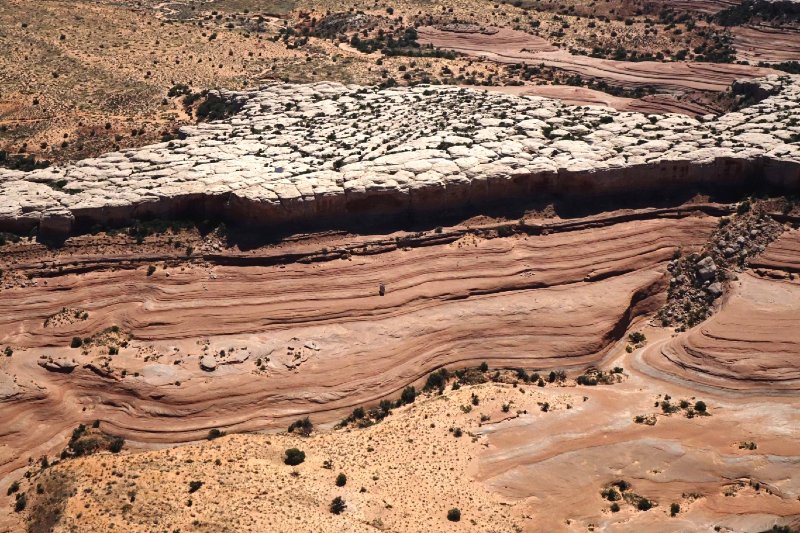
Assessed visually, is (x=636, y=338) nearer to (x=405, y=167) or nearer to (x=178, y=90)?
(x=405, y=167)

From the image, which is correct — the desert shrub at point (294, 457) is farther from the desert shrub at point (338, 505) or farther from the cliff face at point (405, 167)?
the cliff face at point (405, 167)

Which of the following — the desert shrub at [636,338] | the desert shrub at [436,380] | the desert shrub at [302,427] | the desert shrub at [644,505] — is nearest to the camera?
the desert shrub at [644,505]

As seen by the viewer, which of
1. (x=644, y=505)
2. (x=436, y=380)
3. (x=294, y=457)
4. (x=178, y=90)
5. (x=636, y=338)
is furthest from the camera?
(x=178, y=90)

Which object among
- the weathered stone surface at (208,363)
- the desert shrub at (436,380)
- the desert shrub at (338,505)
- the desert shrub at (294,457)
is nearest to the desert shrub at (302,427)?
the desert shrub at (294,457)

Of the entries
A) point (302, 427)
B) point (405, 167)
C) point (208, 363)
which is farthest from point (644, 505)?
point (405, 167)

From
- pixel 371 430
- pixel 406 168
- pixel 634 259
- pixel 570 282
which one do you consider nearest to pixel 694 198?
pixel 634 259

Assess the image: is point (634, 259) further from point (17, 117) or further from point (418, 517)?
point (17, 117)

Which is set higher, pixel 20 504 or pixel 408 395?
pixel 408 395
